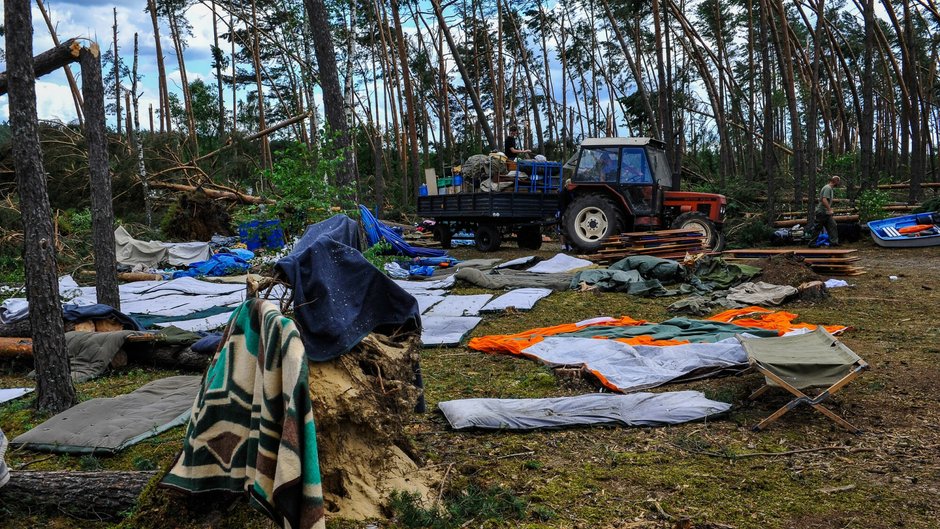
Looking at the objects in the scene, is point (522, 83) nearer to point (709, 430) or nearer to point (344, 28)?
point (344, 28)

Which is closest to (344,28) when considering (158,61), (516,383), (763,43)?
(158,61)

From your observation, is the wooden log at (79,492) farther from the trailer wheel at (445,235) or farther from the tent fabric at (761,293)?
the trailer wheel at (445,235)

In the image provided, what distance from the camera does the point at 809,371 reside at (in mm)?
4965

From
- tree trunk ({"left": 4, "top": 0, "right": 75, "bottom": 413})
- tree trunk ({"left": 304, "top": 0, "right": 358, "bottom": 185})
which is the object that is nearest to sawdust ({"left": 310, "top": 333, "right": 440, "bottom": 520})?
tree trunk ({"left": 4, "top": 0, "right": 75, "bottom": 413})

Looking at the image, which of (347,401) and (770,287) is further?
(770,287)

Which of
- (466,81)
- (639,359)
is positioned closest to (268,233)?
(639,359)

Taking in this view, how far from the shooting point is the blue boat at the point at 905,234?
14148 millimetres

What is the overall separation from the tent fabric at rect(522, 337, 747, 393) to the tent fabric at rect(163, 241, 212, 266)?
37.1 feet

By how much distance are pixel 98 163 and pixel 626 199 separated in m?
9.70

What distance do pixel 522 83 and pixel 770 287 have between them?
3114 centimetres

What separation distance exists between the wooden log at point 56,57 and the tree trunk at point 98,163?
647mm

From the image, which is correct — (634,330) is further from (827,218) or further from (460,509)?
(827,218)

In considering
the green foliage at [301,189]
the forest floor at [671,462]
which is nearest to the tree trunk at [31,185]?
the forest floor at [671,462]

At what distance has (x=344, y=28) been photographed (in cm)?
3247
